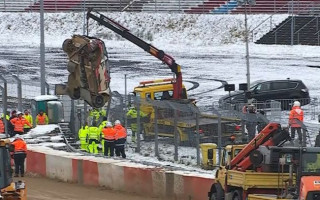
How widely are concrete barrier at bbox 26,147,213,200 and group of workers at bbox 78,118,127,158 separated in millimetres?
2379

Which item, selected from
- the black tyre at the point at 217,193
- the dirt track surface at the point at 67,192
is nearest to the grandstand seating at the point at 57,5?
the dirt track surface at the point at 67,192

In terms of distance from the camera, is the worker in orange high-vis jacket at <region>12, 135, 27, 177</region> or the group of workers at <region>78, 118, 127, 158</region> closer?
the worker in orange high-vis jacket at <region>12, 135, 27, 177</region>

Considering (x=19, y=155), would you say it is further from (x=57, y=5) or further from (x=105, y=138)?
(x=57, y=5)

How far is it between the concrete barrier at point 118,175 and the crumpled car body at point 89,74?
6.45 feet

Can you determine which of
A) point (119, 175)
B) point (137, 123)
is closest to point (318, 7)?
point (137, 123)

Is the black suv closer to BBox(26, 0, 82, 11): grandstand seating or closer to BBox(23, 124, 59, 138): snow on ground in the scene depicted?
BBox(23, 124, 59, 138): snow on ground

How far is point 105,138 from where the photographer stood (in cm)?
2862

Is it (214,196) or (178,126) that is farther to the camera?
(178,126)

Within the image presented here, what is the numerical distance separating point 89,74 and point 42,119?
11.7m

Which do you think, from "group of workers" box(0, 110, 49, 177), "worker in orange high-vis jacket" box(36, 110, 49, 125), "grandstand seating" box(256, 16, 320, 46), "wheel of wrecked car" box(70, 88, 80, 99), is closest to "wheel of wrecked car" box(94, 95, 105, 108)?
"wheel of wrecked car" box(70, 88, 80, 99)

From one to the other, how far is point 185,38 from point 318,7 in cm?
891

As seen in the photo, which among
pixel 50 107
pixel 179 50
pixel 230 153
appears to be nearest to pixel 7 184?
pixel 230 153

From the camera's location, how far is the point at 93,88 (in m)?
22.1

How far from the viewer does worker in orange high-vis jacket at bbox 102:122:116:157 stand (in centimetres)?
2836
